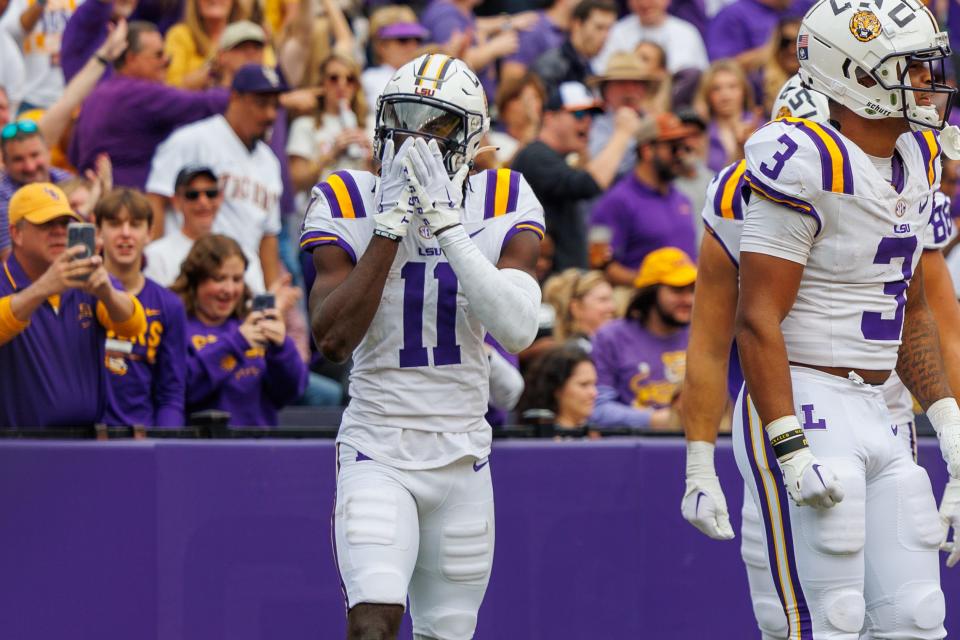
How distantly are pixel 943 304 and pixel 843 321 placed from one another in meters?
0.71

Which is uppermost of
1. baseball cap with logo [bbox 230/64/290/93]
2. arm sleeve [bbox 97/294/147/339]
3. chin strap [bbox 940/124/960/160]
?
baseball cap with logo [bbox 230/64/290/93]

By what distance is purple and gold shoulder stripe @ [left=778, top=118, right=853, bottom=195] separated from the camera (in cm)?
438

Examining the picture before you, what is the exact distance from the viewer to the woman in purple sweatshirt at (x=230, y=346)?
6.87 metres

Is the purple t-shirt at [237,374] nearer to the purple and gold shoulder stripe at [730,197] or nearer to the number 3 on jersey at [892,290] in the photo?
the purple and gold shoulder stripe at [730,197]

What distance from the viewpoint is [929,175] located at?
15.2 ft

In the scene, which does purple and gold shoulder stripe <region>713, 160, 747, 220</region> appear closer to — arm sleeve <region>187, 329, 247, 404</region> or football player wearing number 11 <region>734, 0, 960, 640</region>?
football player wearing number 11 <region>734, 0, 960, 640</region>

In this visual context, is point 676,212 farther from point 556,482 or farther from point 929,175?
point 929,175

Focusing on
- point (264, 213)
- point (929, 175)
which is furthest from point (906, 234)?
point (264, 213)

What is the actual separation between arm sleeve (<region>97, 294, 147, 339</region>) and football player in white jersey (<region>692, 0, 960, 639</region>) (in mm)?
2786

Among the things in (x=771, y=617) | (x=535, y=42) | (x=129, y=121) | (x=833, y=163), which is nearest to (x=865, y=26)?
(x=833, y=163)

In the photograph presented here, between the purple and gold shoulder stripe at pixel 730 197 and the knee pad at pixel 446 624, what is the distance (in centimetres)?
147

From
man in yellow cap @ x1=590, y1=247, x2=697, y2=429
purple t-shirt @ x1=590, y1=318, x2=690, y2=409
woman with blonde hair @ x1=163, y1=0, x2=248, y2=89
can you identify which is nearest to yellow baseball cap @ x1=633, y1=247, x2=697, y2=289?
man in yellow cap @ x1=590, y1=247, x2=697, y2=429

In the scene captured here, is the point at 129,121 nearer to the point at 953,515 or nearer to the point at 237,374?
the point at 237,374

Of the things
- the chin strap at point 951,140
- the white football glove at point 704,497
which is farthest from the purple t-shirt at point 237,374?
the chin strap at point 951,140
